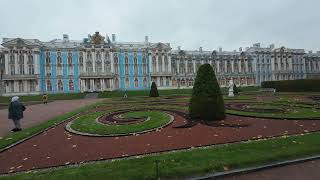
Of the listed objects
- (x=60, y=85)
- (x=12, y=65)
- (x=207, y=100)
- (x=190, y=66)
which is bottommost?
(x=207, y=100)

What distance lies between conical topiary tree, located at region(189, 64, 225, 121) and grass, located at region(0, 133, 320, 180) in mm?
5550

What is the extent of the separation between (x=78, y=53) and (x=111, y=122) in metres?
54.5

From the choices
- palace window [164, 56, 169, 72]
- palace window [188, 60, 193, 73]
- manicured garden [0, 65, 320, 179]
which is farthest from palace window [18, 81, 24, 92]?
manicured garden [0, 65, 320, 179]

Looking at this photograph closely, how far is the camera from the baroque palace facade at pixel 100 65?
61875 mm

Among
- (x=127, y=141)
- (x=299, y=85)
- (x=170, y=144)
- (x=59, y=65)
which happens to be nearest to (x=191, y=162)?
(x=170, y=144)

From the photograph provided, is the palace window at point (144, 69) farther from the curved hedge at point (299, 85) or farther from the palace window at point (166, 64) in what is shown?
the curved hedge at point (299, 85)

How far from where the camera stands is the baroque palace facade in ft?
203

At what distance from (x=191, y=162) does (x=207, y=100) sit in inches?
301

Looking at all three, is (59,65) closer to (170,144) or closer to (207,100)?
(207,100)

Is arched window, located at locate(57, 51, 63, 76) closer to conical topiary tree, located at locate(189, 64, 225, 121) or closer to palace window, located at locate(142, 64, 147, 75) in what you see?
palace window, located at locate(142, 64, 147, 75)

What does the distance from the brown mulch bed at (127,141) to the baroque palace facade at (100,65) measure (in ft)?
176

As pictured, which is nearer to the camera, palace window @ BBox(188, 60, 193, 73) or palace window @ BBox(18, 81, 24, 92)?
palace window @ BBox(18, 81, 24, 92)

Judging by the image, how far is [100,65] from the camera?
68.2 metres

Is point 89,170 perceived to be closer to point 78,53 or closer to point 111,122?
point 111,122
